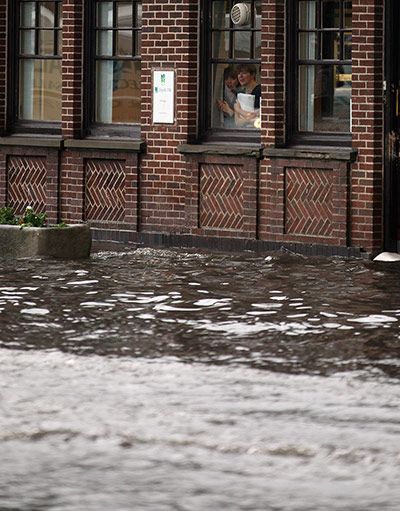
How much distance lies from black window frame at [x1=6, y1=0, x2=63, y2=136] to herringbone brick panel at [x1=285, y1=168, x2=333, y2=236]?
11.1 feet

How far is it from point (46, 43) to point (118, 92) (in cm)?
119

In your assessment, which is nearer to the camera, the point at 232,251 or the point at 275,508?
the point at 275,508

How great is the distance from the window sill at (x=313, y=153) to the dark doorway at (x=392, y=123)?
1.32ft

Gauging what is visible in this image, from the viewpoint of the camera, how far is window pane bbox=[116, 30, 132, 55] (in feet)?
57.4

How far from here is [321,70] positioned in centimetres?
1605

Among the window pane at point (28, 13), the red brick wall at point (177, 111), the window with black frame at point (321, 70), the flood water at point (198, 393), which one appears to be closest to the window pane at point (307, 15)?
the window with black frame at point (321, 70)

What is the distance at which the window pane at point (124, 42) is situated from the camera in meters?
17.5

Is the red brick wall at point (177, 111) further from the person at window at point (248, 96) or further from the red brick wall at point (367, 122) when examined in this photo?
the red brick wall at point (367, 122)

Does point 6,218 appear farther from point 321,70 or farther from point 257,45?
point 321,70

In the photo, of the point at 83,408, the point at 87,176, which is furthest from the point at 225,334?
the point at 87,176

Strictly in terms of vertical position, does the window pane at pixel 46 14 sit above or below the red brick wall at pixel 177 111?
above

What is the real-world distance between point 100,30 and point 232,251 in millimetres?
3248

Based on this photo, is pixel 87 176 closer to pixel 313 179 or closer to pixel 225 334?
pixel 313 179

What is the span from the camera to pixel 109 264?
14727 millimetres
